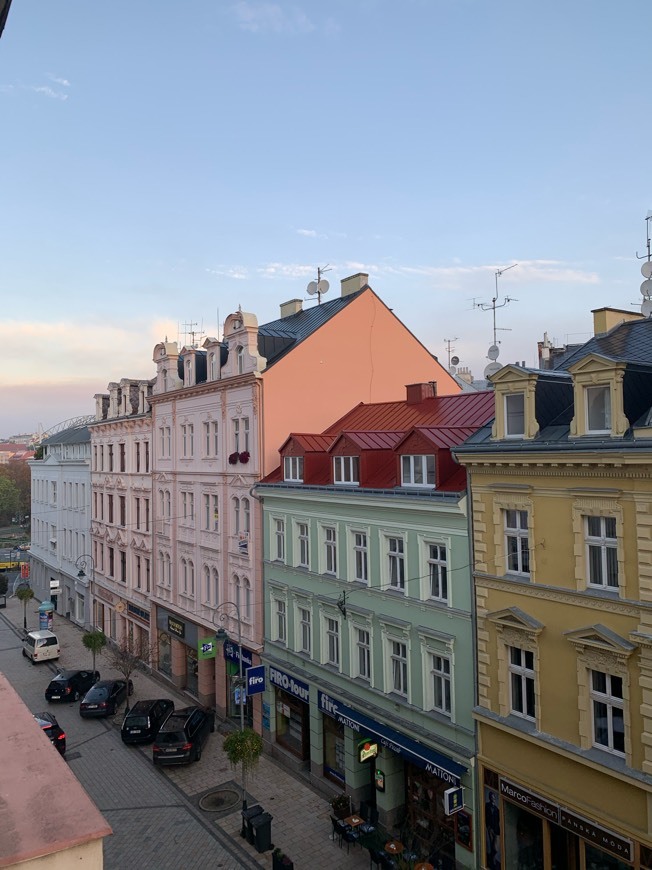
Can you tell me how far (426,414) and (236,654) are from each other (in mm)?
13230

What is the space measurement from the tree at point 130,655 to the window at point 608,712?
2300 cm

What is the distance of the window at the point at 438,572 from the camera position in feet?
59.4

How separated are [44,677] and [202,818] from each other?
63.3ft

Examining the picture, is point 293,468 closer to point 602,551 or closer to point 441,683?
point 441,683

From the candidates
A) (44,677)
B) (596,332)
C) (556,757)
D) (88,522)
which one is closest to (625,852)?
(556,757)

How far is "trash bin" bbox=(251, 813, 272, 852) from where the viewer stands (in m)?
Answer: 19.0

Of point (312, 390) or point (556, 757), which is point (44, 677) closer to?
point (312, 390)

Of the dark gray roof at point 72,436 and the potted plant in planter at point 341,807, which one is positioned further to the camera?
the dark gray roof at point 72,436

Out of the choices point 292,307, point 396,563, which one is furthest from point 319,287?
point 396,563

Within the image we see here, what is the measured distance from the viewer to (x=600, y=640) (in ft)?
45.7

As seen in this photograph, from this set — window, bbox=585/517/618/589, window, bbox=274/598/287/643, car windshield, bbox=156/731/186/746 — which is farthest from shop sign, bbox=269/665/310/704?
window, bbox=585/517/618/589

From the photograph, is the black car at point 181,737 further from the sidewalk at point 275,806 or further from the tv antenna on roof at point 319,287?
the tv antenna on roof at point 319,287

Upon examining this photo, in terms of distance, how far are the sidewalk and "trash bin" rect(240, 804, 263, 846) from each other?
0.21m

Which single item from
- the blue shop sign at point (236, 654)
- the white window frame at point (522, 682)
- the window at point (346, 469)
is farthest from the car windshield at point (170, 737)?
the white window frame at point (522, 682)
